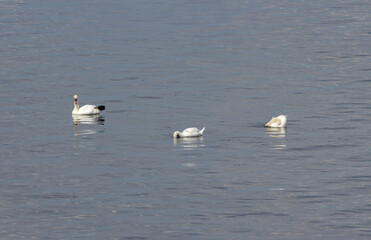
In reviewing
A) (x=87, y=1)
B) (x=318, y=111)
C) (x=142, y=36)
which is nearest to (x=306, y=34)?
(x=142, y=36)

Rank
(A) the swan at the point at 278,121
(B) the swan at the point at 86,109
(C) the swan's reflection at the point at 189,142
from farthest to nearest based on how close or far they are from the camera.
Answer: (B) the swan at the point at 86,109, (A) the swan at the point at 278,121, (C) the swan's reflection at the point at 189,142

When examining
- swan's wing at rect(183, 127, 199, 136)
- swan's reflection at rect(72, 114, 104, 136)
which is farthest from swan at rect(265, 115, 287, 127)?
swan's reflection at rect(72, 114, 104, 136)

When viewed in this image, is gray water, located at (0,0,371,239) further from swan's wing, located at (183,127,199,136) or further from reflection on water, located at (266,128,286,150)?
swan's wing, located at (183,127,199,136)

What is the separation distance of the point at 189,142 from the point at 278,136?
3515 mm

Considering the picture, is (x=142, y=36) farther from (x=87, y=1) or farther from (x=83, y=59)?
(x=87, y=1)

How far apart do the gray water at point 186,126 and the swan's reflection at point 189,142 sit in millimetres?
100

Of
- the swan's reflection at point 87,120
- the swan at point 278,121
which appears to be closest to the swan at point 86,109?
the swan's reflection at point 87,120

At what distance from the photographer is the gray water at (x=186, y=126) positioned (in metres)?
28.6

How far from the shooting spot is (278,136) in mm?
40625

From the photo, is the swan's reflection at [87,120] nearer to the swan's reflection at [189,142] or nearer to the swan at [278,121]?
the swan's reflection at [189,142]

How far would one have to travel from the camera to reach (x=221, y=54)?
67250 mm

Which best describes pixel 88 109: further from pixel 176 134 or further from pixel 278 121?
pixel 278 121

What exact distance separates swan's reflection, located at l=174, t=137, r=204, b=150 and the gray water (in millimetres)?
100

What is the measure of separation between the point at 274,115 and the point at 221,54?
71.7 ft
